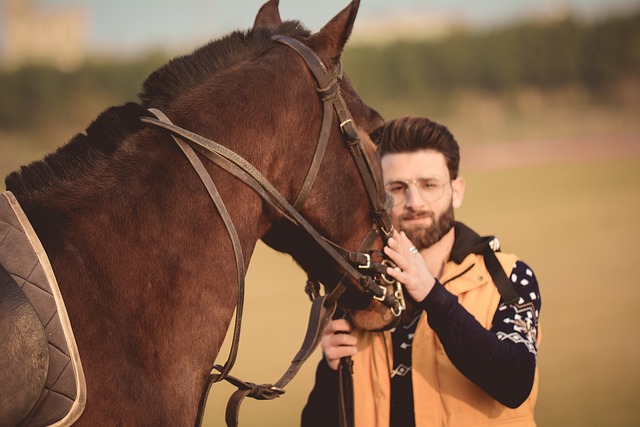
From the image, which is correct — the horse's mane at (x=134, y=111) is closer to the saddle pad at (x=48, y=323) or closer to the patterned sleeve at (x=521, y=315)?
the saddle pad at (x=48, y=323)

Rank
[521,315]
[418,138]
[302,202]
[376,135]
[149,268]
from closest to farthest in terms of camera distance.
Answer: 1. [149,268]
2. [302,202]
3. [376,135]
4. [521,315]
5. [418,138]

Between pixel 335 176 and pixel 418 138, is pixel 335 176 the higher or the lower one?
the lower one

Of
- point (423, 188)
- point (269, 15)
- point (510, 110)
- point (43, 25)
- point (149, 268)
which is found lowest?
point (149, 268)

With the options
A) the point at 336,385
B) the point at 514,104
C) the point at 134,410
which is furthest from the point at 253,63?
the point at 514,104

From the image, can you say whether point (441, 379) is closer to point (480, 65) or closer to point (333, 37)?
point (333, 37)

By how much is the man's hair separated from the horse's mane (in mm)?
1025

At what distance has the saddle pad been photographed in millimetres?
1964

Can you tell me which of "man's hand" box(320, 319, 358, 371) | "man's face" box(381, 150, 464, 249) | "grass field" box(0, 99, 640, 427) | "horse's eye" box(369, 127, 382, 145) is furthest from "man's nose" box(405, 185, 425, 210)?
"grass field" box(0, 99, 640, 427)

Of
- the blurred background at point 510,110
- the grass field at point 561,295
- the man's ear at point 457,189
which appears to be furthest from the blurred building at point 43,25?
the man's ear at point 457,189

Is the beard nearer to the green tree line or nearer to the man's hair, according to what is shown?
the man's hair

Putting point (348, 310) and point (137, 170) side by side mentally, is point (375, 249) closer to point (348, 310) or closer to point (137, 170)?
point (348, 310)

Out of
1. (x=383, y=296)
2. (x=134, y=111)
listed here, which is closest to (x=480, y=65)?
(x=383, y=296)

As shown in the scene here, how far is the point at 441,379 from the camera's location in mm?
3174

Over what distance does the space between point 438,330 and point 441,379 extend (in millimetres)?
322
